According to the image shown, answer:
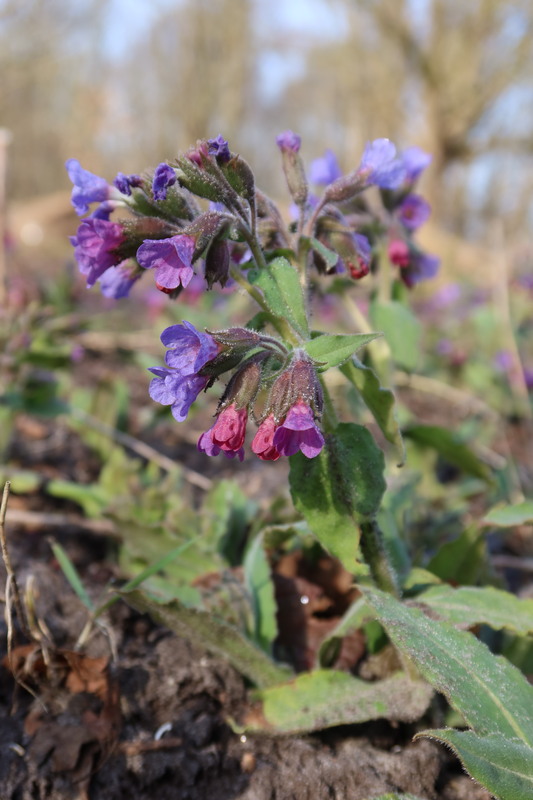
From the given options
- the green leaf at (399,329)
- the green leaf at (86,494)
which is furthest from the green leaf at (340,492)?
the green leaf at (86,494)

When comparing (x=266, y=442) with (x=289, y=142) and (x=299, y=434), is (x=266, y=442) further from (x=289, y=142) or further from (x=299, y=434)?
(x=289, y=142)

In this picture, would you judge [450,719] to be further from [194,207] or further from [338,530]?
[194,207]

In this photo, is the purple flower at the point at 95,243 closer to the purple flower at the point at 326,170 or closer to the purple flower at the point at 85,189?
the purple flower at the point at 85,189

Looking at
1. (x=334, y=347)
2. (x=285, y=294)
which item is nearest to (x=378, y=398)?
(x=334, y=347)

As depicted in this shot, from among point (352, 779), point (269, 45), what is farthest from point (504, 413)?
point (269, 45)

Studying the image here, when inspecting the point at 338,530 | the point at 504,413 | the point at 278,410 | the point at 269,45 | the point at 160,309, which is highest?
the point at 269,45

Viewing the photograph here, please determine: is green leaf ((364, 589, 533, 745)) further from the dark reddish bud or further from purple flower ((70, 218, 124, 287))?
purple flower ((70, 218, 124, 287))
